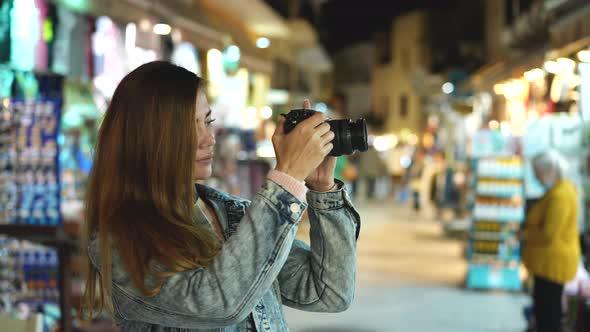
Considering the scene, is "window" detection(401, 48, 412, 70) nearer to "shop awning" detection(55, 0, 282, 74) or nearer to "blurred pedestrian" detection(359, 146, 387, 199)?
"blurred pedestrian" detection(359, 146, 387, 199)

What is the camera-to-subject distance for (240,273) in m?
1.40

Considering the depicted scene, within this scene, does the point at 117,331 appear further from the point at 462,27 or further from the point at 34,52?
the point at 462,27

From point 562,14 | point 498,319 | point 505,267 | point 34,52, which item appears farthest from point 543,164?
point 34,52

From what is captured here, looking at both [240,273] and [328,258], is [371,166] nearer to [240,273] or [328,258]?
[328,258]

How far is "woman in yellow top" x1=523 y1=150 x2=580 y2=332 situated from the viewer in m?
Answer: 5.33

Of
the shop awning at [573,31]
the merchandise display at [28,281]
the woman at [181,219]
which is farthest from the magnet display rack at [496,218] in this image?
the woman at [181,219]

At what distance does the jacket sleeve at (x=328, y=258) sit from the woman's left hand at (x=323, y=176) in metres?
0.02

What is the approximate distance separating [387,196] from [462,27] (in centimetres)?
873

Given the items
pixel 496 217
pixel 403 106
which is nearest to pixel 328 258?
pixel 496 217

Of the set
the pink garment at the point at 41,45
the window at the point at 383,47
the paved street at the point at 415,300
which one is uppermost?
the window at the point at 383,47

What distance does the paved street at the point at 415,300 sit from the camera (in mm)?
6562

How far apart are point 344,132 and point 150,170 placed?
0.42 m

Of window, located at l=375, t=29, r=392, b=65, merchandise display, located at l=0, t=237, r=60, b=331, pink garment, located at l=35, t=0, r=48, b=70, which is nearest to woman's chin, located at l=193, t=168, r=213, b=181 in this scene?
merchandise display, located at l=0, t=237, r=60, b=331

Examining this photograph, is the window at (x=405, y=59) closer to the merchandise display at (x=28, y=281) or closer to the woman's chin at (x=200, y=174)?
the merchandise display at (x=28, y=281)
